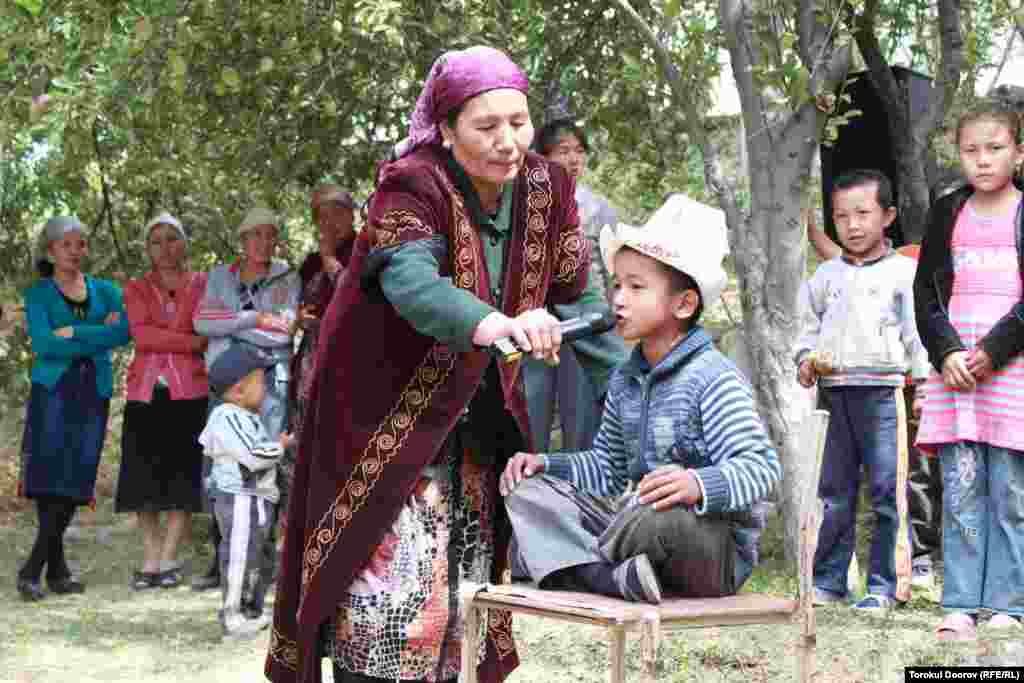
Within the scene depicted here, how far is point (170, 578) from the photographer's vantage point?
804cm

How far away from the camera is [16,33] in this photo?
6.36 metres

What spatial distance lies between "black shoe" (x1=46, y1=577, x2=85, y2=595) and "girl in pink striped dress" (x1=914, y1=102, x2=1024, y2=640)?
4.55 meters

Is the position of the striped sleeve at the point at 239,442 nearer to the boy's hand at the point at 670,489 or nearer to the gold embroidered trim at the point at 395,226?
the gold embroidered trim at the point at 395,226

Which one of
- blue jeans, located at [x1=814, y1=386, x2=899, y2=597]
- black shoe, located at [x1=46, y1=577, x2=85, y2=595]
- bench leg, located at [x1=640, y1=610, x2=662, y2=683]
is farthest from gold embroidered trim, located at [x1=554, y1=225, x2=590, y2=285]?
black shoe, located at [x1=46, y1=577, x2=85, y2=595]

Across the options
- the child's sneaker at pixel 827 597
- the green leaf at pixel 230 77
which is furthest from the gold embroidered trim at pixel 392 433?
the green leaf at pixel 230 77

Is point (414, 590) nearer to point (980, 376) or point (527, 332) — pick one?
point (527, 332)

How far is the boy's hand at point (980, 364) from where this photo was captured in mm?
5125

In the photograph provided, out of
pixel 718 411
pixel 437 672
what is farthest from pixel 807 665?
pixel 437 672

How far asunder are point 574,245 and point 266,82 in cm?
529

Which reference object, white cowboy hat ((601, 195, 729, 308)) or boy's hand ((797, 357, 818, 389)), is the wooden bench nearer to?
white cowboy hat ((601, 195, 729, 308))

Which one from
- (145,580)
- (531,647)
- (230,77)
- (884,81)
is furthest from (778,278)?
(145,580)

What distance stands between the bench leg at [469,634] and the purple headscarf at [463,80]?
3.28ft

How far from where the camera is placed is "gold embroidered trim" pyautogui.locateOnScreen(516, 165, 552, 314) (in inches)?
136

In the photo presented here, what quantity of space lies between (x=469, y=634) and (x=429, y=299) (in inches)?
31.5
